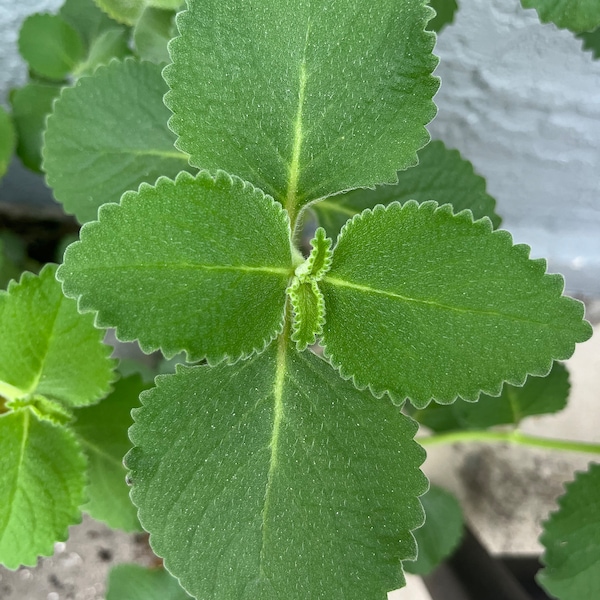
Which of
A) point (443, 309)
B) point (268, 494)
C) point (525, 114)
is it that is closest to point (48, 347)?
point (268, 494)

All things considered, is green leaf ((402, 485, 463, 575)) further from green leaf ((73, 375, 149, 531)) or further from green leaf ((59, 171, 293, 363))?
green leaf ((59, 171, 293, 363))

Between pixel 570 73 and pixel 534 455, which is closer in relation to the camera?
pixel 570 73

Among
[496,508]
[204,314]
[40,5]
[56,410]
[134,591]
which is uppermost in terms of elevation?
[204,314]

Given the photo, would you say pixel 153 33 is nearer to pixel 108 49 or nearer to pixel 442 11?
pixel 108 49

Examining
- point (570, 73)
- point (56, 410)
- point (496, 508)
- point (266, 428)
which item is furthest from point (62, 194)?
point (496, 508)

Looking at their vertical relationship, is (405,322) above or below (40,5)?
above

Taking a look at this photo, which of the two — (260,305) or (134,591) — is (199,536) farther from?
(134,591)

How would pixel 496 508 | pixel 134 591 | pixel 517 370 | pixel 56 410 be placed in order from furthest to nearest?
pixel 496 508, pixel 134 591, pixel 56 410, pixel 517 370
